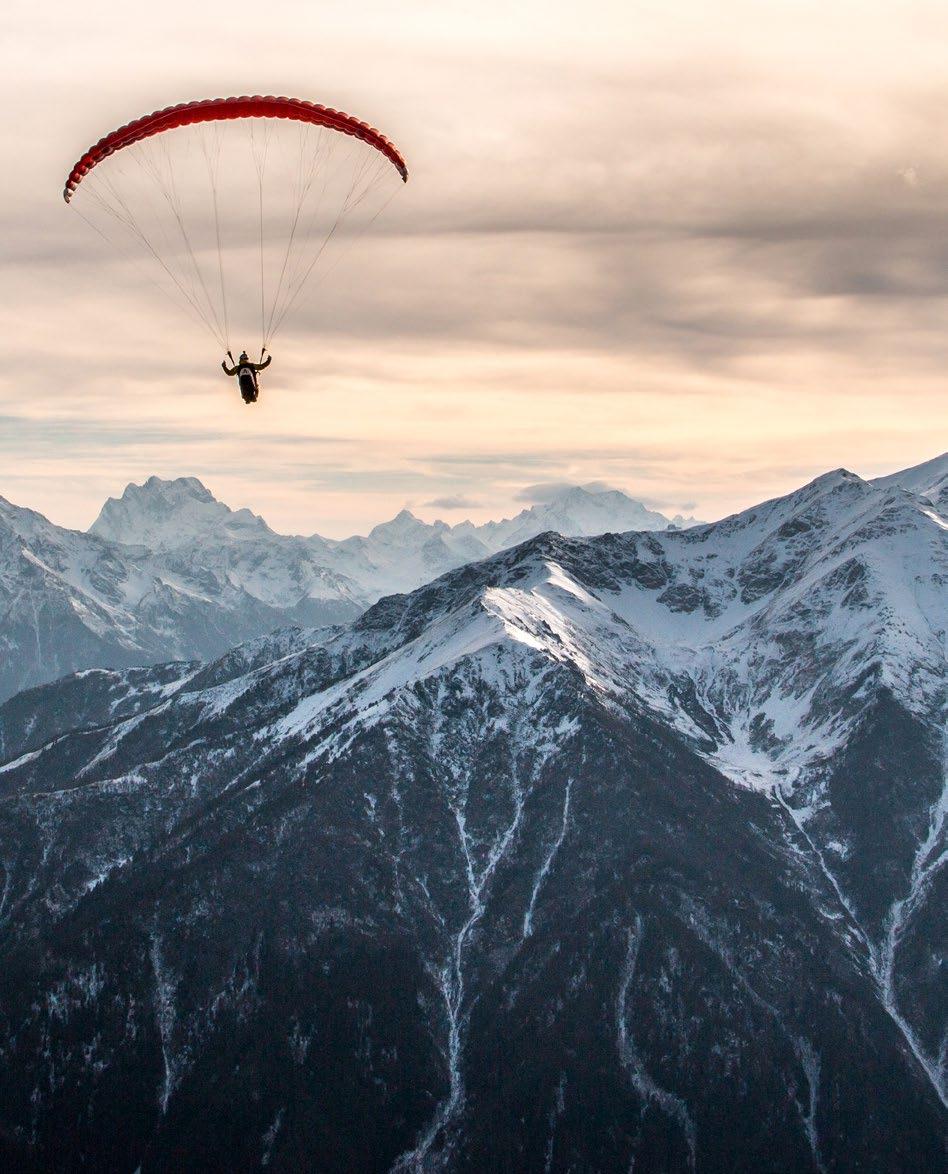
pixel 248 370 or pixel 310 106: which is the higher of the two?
pixel 310 106

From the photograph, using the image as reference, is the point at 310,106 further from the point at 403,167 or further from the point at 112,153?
the point at 112,153

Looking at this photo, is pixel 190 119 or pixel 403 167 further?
pixel 403 167

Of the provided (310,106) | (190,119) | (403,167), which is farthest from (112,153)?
(403,167)

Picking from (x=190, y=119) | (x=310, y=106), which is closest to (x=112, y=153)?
(x=190, y=119)

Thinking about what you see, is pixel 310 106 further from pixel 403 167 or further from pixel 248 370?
pixel 248 370

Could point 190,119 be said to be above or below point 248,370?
above

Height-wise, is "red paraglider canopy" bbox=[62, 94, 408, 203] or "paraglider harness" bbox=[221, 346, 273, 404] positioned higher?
"red paraglider canopy" bbox=[62, 94, 408, 203]

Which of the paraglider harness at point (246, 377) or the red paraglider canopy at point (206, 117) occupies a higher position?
the red paraglider canopy at point (206, 117)
